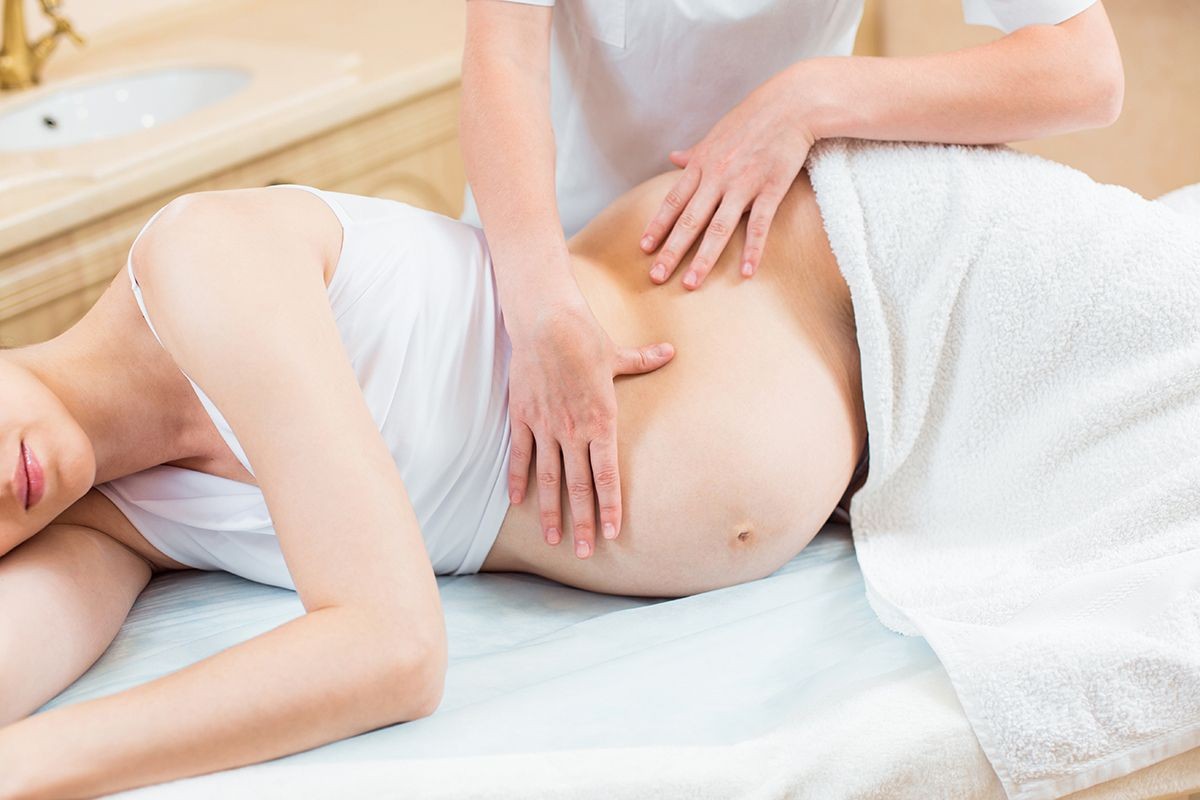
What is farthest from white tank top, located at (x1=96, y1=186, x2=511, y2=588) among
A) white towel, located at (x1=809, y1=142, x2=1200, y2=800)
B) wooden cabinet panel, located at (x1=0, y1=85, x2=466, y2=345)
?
wooden cabinet panel, located at (x1=0, y1=85, x2=466, y2=345)

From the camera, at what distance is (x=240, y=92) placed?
1.88 meters

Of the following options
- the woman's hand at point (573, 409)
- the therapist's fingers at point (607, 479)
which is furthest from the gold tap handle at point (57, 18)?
the therapist's fingers at point (607, 479)

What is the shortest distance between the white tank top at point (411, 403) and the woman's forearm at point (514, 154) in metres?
0.05

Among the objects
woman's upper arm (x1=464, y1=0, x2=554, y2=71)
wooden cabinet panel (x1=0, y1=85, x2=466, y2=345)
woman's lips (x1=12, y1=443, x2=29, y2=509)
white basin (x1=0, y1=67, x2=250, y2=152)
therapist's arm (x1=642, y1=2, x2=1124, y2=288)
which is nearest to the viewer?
woman's lips (x1=12, y1=443, x2=29, y2=509)

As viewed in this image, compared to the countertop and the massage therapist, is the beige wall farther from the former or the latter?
the countertop

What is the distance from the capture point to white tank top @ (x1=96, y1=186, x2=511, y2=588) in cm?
106

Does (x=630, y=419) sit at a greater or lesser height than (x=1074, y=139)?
greater

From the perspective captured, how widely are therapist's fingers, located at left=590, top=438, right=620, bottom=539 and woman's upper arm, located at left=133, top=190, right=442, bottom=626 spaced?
0.68 ft

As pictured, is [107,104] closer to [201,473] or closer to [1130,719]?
[201,473]

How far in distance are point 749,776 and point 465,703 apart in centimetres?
25

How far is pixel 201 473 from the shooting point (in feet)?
3.61

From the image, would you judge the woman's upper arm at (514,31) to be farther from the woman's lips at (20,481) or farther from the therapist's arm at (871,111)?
the woman's lips at (20,481)

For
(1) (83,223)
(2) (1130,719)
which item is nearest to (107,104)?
(1) (83,223)

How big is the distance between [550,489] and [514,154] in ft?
1.12
